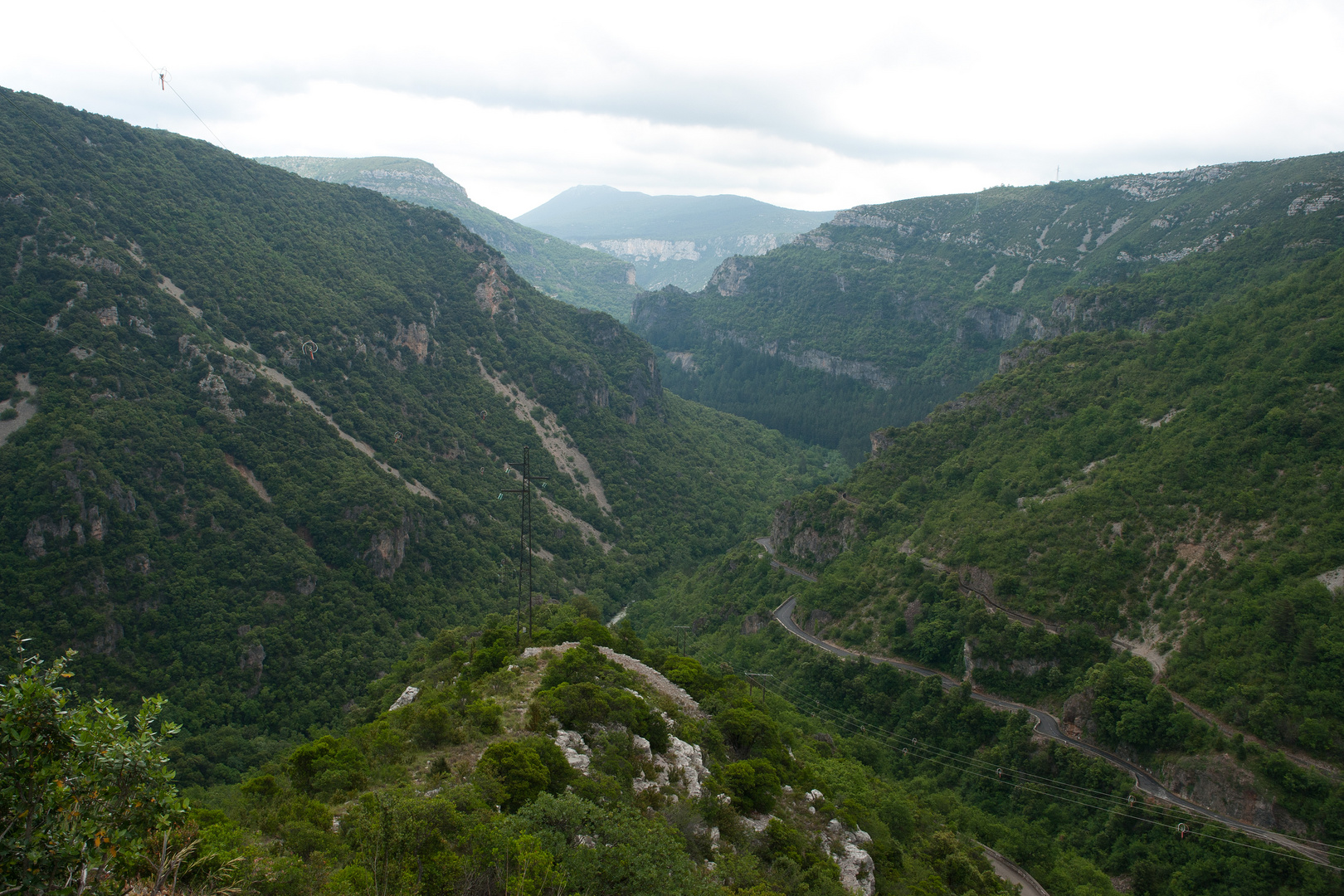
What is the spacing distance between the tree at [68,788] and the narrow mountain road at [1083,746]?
5937 cm

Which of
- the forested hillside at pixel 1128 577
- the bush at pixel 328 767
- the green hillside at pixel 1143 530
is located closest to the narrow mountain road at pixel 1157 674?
the forested hillside at pixel 1128 577

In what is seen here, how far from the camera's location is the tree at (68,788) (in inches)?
413

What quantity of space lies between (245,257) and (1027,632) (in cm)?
13460

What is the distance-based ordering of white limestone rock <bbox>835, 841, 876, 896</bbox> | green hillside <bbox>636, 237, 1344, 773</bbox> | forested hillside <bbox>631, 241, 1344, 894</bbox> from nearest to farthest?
1. white limestone rock <bbox>835, 841, 876, 896</bbox>
2. forested hillside <bbox>631, 241, 1344, 894</bbox>
3. green hillside <bbox>636, 237, 1344, 773</bbox>

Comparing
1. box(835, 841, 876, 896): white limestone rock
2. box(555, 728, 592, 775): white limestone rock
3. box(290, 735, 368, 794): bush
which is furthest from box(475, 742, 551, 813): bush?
box(835, 841, 876, 896): white limestone rock

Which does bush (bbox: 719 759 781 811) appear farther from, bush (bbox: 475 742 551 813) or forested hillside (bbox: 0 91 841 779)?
forested hillside (bbox: 0 91 841 779)

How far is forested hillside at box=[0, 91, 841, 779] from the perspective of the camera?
74.5 m

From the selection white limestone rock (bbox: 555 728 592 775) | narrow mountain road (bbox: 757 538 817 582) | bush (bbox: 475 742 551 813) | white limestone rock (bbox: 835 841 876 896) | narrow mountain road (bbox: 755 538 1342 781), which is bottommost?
narrow mountain road (bbox: 757 538 817 582)

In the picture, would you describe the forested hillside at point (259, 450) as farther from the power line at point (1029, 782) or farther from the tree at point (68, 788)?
the power line at point (1029, 782)

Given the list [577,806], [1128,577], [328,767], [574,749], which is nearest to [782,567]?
[1128,577]

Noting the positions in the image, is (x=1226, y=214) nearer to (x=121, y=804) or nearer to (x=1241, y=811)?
(x=1241, y=811)

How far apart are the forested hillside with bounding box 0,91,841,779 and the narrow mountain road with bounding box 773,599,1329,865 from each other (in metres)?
39.9

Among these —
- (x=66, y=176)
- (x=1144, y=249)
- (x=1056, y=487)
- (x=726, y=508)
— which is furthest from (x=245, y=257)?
(x=1144, y=249)

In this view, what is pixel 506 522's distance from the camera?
13038cm
